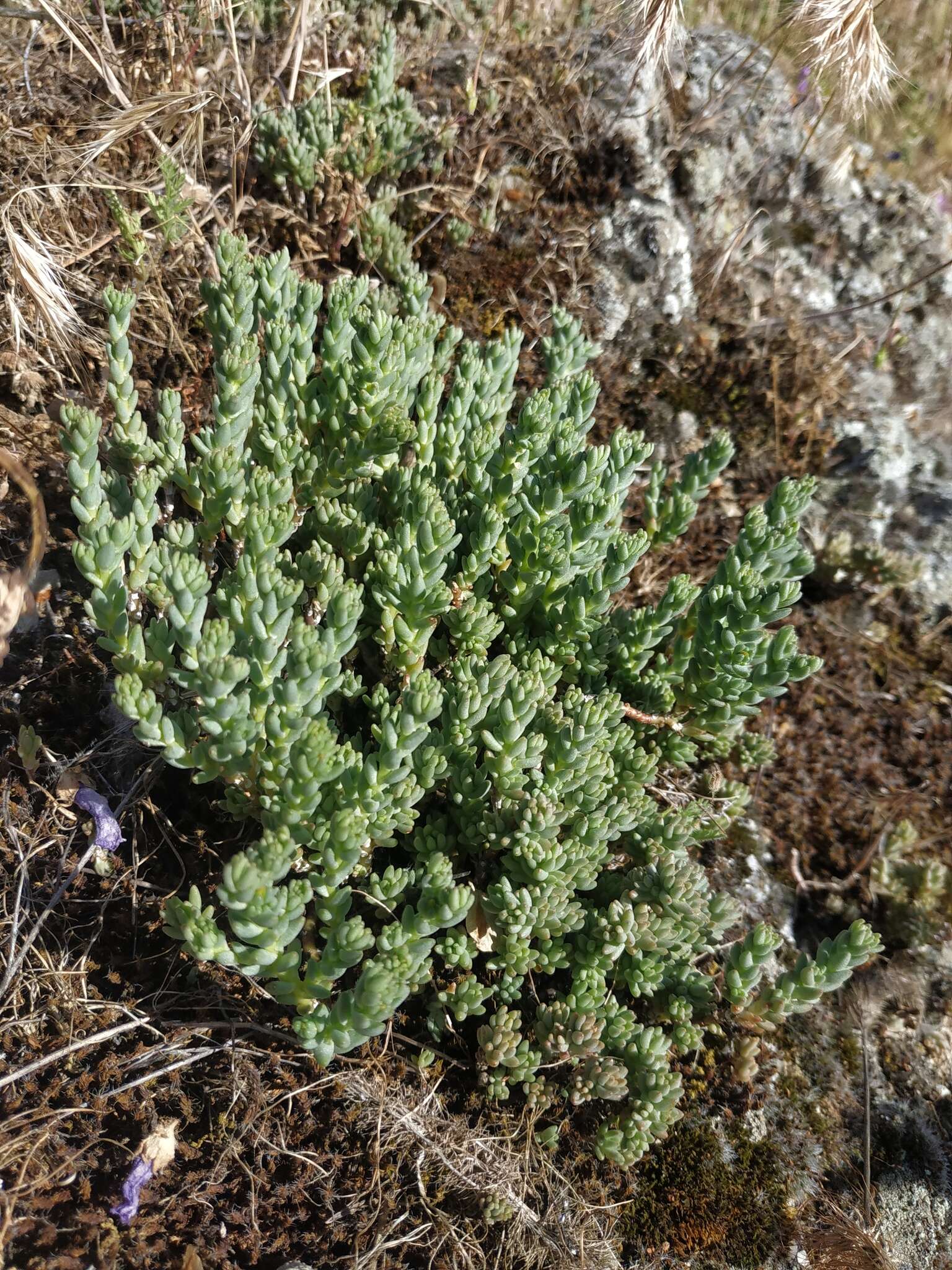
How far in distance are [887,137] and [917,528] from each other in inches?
112

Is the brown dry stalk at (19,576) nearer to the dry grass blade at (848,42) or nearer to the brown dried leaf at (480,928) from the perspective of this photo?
the brown dried leaf at (480,928)

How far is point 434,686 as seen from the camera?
8.34 feet

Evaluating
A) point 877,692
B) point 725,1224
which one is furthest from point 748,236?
point 725,1224

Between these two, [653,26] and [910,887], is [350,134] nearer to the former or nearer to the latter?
[653,26]

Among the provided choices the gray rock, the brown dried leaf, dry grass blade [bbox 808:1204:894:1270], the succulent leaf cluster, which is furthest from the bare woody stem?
the gray rock

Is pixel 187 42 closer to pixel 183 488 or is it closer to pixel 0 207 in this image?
pixel 0 207

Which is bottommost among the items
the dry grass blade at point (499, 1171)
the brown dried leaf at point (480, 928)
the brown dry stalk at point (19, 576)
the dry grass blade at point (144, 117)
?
the dry grass blade at point (499, 1171)

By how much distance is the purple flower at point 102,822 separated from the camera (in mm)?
2783

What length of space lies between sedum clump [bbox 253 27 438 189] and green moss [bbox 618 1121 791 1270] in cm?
402

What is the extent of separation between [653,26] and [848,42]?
891 mm

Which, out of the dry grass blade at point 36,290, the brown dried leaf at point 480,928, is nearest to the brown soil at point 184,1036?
the dry grass blade at point 36,290

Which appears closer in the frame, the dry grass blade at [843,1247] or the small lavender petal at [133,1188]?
the small lavender petal at [133,1188]

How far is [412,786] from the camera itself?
8.38 ft

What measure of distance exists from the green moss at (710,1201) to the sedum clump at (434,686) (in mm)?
225
